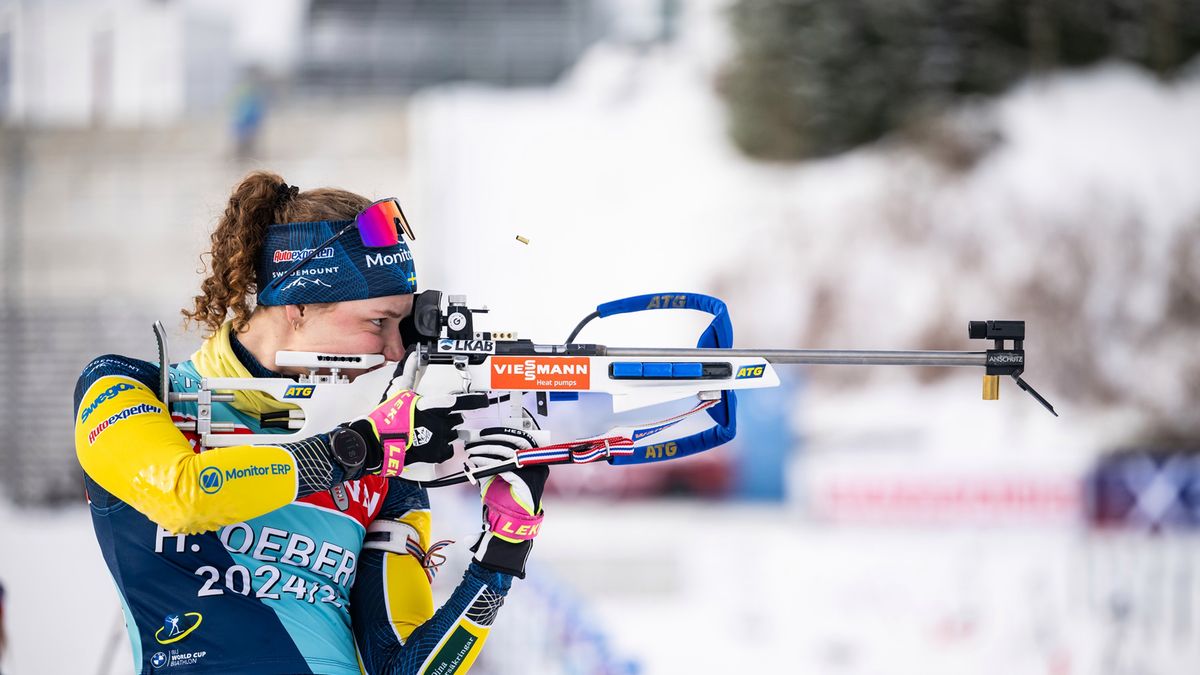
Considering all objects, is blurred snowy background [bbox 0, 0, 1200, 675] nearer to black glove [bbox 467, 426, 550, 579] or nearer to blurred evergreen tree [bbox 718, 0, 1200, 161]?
blurred evergreen tree [bbox 718, 0, 1200, 161]

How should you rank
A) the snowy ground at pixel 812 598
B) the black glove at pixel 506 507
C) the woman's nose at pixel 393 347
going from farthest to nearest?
the snowy ground at pixel 812 598
the woman's nose at pixel 393 347
the black glove at pixel 506 507

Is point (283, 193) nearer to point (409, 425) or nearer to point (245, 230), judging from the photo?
point (245, 230)

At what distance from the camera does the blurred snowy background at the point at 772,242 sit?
6.67 meters

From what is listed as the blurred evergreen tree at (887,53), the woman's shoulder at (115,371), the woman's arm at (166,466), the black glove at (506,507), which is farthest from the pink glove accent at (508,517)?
the blurred evergreen tree at (887,53)

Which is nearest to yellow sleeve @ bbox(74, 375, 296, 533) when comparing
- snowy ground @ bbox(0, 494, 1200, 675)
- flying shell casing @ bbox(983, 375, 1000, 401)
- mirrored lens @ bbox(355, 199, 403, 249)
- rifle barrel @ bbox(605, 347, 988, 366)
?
mirrored lens @ bbox(355, 199, 403, 249)

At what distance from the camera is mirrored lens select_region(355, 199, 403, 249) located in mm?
1628

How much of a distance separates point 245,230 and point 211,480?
43 cm

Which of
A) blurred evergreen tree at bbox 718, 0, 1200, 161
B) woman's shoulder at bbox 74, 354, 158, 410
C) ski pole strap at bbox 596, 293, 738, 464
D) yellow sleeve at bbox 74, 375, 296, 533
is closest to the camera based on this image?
yellow sleeve at bbox 74, 375, 296, 533

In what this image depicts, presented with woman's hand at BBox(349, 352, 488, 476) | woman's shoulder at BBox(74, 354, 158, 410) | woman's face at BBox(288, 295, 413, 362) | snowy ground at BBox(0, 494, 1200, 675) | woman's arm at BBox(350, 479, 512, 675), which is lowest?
snowy ground at BBox(0, 494, 1200, 675)

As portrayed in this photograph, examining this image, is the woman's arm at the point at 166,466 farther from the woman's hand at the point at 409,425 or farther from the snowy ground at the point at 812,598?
the snowy ground at the point at 812,598

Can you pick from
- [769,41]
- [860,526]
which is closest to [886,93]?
[769,41]

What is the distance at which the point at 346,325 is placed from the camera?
1650 millimetres

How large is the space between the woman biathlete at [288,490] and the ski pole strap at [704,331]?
352mm

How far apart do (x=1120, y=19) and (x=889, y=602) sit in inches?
356
